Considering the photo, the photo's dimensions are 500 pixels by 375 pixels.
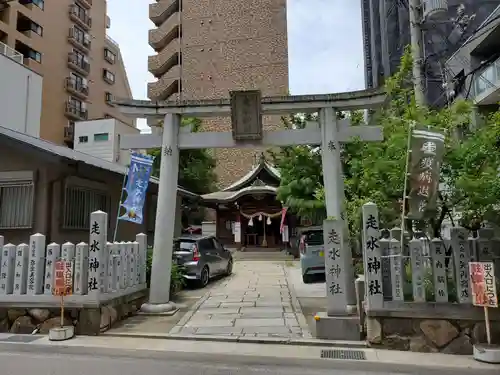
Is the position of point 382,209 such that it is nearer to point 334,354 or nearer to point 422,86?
point 334,354

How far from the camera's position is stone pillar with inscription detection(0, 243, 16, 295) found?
8.12m

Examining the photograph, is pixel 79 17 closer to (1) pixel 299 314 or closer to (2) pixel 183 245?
(2) pixel 183 245

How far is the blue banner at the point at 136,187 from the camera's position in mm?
11031

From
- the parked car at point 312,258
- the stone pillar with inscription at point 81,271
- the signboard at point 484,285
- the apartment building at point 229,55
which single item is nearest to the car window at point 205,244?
the parked car at point 312,258

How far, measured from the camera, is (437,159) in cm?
696

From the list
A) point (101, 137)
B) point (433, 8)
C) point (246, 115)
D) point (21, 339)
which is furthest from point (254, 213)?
point (21, 339)

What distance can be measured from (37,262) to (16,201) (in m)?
3.78

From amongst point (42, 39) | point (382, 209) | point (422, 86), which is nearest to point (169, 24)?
point (42, 39)

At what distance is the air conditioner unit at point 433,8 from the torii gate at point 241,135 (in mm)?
4451

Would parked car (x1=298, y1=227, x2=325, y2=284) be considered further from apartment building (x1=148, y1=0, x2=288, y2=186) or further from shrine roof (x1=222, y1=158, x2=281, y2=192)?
apartment building (x1=148, y1=0, x2=288, y2=186)

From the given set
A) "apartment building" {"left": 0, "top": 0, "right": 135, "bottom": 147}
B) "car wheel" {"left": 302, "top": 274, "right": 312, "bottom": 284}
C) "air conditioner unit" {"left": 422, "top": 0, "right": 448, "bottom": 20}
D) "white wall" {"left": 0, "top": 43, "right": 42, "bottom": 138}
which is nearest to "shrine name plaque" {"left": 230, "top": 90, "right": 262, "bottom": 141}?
"air conditioner unit" {"left": 422, "top": 0, "right": 448, "bottom": 20}

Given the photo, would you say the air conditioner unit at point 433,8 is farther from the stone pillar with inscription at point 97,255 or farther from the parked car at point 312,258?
the stone pillar with inscription at point 97,255

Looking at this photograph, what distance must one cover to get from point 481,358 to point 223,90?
36.7 meters

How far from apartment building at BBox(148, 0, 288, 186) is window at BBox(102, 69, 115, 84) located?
6.85 metres
